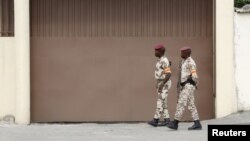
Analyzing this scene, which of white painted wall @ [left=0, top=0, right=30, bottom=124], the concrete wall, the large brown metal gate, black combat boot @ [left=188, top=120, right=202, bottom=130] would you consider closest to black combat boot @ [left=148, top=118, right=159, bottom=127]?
black combat boot @ [left=188, top=120, right=202, bottom=130]

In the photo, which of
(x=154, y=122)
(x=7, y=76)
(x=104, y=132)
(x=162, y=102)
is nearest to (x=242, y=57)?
(x=162, y=102)

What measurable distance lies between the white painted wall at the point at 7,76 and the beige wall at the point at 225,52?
4350mm

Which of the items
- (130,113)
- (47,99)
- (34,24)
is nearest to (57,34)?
(34,24)

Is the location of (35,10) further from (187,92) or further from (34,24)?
(187,92)

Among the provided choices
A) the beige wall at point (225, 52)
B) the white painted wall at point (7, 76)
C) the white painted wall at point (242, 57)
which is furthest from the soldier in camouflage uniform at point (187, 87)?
the white painted wall at point (7, 76)

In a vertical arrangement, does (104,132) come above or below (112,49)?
below

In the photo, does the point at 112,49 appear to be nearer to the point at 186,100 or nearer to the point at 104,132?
the point at 104,132

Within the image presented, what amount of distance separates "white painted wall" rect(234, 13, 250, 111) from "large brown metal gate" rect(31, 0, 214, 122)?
0.71 m

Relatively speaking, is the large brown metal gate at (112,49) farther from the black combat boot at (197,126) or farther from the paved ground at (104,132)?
the black combat boot at (197,126)

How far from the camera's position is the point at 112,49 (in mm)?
13750

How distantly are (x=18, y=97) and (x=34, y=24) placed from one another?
1665mm

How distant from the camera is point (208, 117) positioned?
45.1ft

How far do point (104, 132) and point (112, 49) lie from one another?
7.76ft

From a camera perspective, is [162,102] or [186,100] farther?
[162,102]
